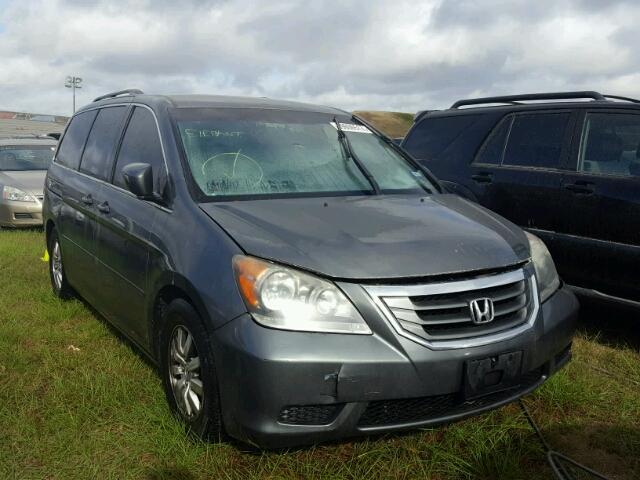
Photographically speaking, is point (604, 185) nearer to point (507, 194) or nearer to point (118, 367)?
point (507, 194)

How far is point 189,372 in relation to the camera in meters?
2.93

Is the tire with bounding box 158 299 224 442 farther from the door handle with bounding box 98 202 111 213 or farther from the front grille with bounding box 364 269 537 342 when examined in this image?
the door handle with bounding box 98 202 111 213

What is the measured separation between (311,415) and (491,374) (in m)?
0.75

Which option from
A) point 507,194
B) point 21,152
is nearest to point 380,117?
point 21,152

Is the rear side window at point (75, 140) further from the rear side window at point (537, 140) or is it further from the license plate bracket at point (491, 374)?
the license plate bracket at point (491, 374)

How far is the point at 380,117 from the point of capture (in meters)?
52.4

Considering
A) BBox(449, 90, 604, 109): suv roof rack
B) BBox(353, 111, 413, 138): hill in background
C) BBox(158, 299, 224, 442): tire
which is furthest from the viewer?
BBox(353, 111, 413, 138): hill in background

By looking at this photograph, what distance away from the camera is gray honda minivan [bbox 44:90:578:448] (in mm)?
2492

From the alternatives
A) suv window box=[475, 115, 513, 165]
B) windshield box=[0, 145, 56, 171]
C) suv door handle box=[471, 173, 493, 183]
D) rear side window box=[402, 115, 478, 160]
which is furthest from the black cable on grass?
windshield box=[0, 145, 56, 171]

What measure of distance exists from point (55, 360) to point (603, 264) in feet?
11.9

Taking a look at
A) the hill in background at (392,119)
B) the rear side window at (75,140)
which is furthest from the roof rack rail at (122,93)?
the hill in background at (392,119)

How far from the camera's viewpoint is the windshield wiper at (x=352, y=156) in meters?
3.65

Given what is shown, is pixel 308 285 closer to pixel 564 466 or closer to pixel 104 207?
pixel 564 466

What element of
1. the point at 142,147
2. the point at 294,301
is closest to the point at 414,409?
the point at 294,301
